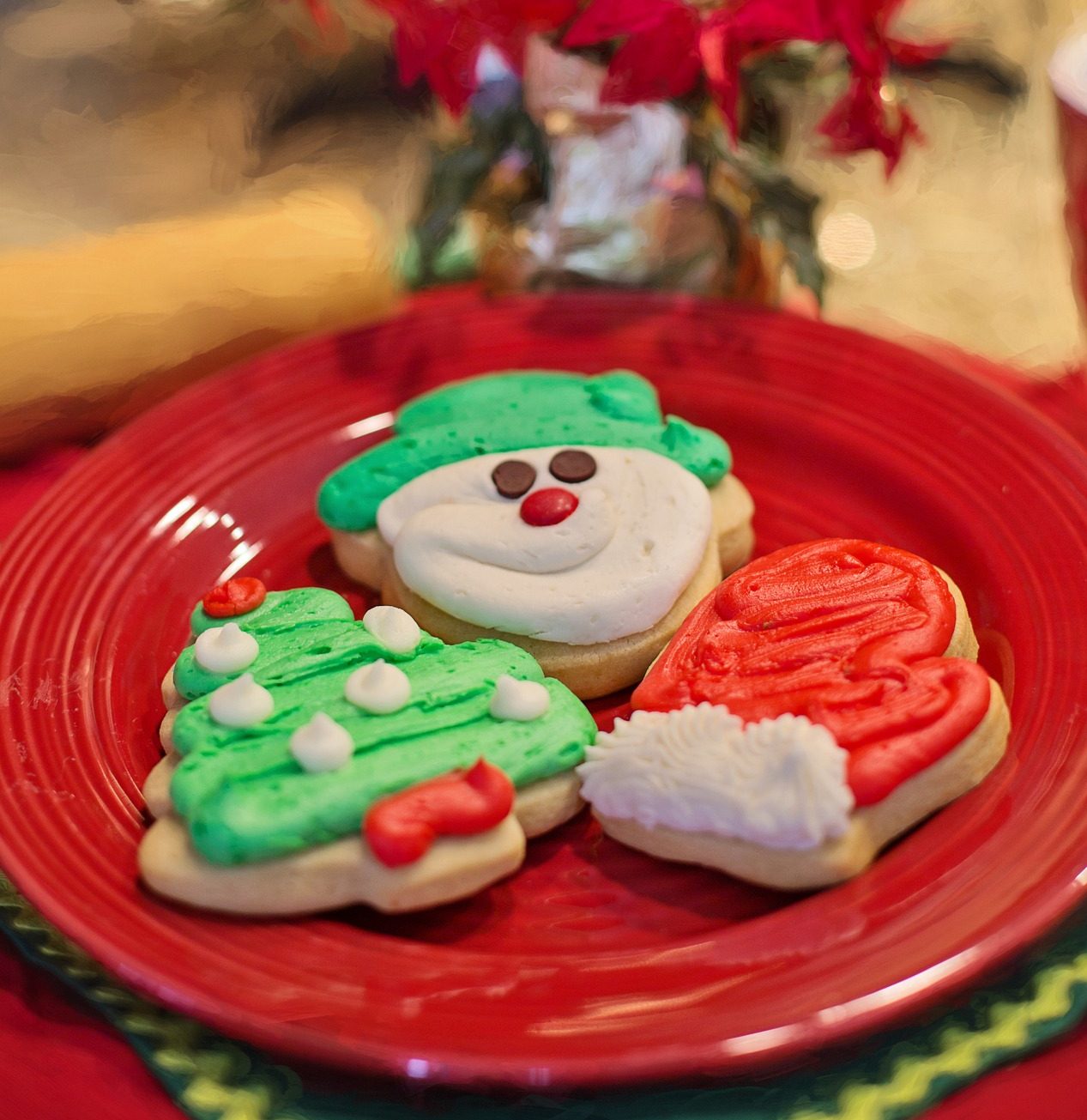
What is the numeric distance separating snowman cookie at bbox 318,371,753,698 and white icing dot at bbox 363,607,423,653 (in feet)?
0.23

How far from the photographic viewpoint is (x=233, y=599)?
1.31 m

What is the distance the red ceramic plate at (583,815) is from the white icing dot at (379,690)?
7.4 inches

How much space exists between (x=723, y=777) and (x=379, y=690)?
321mm

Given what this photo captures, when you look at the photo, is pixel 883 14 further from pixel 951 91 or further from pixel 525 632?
pixel 525 632

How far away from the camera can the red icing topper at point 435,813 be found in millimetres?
1028

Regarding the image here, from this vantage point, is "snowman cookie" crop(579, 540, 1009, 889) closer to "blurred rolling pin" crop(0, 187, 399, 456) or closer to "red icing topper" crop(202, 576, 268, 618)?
"red icing topper" crop(202, 576, 268, 618)

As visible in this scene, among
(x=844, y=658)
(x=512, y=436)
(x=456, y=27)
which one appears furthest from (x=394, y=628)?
(x=456, y=27)

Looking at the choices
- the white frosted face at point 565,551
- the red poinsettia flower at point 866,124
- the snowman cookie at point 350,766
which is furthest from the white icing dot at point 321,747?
the red poinsettia flower at point 866,124

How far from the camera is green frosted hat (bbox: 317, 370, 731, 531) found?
144 cm

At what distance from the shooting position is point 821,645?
1.18 m

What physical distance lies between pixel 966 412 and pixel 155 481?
3.31 feet

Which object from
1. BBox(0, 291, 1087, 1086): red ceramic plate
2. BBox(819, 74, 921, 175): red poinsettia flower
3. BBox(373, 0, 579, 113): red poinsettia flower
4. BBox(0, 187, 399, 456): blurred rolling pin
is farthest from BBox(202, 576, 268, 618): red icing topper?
BBox(819, 74, 921, 175): red poinsettia flower

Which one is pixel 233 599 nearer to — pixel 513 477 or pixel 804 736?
pixel 513 477

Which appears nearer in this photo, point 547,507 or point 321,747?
point 321,747
